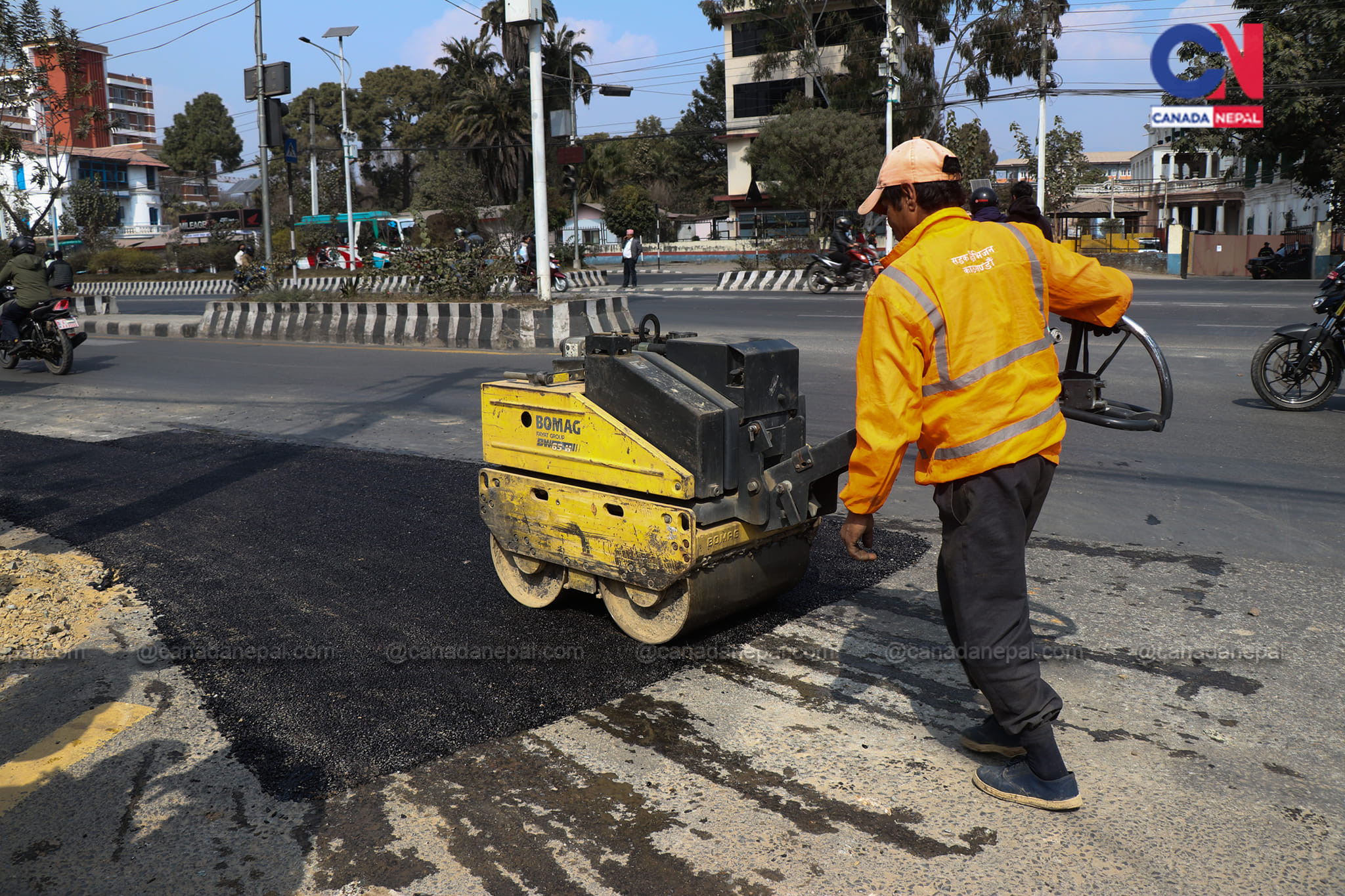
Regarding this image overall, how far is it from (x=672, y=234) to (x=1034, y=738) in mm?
62386

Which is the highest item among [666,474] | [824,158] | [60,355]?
[824,158]

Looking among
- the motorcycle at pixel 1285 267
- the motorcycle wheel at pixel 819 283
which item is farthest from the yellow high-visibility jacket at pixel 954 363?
the motorcycle at pixel 1285 267

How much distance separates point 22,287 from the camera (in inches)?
511

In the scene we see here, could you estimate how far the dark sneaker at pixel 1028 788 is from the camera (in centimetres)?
285

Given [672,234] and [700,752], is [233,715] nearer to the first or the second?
[700,752]

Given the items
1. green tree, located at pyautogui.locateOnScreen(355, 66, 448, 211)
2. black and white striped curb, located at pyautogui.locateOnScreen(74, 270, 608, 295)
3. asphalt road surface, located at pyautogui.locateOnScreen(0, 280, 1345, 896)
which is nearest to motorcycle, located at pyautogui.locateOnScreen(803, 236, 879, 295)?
black and white striped curb, located at pyautogui.locateOnScreen(74, 270, 608, 295)

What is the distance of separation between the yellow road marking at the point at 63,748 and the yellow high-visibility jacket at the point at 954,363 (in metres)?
2.62

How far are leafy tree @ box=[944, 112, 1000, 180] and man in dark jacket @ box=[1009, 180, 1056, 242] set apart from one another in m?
36.0

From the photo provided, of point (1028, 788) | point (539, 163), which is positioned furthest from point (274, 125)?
point (1028, 788)

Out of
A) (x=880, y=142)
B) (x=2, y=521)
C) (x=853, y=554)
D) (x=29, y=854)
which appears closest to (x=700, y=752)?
(x=853, y=554)

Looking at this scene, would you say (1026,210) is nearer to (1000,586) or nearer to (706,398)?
(706,398)

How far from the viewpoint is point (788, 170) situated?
40.6 meters

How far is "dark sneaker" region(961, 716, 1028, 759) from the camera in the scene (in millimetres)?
3061

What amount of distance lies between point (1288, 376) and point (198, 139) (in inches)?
3753
